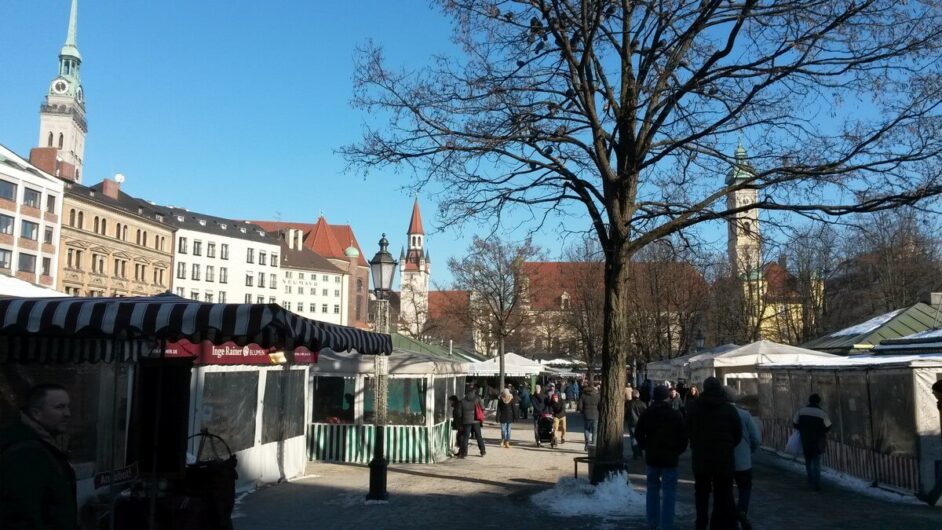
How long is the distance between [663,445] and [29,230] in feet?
220

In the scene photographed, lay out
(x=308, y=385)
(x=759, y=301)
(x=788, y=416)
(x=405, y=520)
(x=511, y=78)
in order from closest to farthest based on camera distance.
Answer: (x=405, y=520), (x=511, y=78), (x=308, y=385), (x=788, y=416), (x=759, y=301)

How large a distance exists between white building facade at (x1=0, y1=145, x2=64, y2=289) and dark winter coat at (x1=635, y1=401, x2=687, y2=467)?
62259 millimetres

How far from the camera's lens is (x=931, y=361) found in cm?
1239

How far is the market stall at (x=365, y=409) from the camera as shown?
1766 centimetres

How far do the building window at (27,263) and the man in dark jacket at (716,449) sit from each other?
66488mm

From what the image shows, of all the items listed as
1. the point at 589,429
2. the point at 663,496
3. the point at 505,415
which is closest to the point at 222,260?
the point at 505,415

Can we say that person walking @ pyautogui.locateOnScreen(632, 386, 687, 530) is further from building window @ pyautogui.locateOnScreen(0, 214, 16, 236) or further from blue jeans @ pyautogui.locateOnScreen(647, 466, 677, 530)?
building window @ pyautogui.locateOnScreen(0, 214, 16, 236)

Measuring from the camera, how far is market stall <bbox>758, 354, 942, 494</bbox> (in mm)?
12156

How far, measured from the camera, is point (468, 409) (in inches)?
767

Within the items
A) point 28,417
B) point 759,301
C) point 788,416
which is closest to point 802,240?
point 788,416

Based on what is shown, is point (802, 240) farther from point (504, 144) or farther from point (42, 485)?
point (42, 485)

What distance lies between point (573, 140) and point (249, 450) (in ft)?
24.7

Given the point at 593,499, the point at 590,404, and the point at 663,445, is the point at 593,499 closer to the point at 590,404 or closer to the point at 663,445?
the point at 663,445

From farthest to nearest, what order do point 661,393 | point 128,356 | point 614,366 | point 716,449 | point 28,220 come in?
1. point 28,220
2. point 614,366
3. point 128,356
4. point 661,393
5. point 716,449
